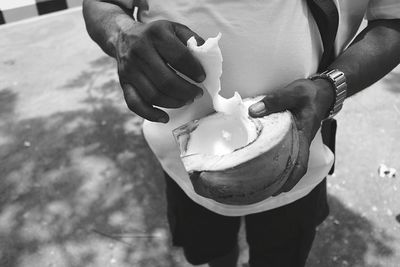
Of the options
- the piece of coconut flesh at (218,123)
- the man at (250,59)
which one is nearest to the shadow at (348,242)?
the man at (250,59)

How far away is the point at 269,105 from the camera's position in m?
1.05

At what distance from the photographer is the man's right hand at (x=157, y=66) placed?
101 centimetres

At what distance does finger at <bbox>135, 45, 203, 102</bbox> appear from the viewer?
1.04 metres

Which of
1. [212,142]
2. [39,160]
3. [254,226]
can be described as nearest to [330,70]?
[212,142]

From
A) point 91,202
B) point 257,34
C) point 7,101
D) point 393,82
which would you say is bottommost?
point 7,101

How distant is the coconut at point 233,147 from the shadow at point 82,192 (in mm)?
1594

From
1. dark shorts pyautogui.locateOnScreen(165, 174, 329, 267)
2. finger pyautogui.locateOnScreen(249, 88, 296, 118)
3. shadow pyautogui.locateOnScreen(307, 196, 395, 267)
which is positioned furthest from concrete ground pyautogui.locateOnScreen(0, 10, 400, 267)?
finger pyautogui.locateOnScreen(249, 88, 296, 118)

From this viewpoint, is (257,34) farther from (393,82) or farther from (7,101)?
(7,101)

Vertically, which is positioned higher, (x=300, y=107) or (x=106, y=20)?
(x=106, y=20)

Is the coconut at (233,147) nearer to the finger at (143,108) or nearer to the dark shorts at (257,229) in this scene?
the finger at (143,108)

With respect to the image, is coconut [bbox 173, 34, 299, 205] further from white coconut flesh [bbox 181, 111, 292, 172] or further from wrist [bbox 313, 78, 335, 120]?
wrist [bbox 313, 78, 335, 120]

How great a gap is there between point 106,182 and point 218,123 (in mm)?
2102

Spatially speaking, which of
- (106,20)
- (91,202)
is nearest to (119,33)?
(106,20)

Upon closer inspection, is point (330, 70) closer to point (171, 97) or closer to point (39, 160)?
point (171, 97)
